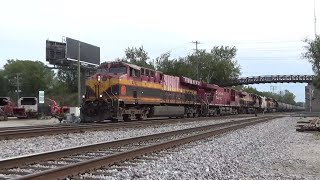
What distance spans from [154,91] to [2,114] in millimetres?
15952

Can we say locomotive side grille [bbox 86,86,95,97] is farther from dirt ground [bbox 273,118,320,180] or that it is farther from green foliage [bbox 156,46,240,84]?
green foliage [bbox 156,46,240,84]

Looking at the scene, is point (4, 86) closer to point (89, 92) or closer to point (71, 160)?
point (89, 92)

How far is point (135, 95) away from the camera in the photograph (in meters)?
26.8

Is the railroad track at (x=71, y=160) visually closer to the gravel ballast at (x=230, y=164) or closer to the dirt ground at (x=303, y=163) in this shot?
the gravel ballast at (x=230, y=164)

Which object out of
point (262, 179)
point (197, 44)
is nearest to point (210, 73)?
point (197, 44)

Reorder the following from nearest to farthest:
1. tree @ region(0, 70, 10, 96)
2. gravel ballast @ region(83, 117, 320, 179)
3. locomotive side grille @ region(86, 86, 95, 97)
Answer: gravel ballast @ region(83, 117, 320, 179), locomotive side grille @ region(86, 86, 95, 97), tree @ region(0, 70, 10, 96)

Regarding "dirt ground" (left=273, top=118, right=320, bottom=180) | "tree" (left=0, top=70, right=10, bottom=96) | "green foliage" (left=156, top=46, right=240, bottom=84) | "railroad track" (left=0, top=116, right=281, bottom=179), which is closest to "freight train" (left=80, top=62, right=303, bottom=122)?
"railroad track" (left=0, top=116, right=281, bottom=179)

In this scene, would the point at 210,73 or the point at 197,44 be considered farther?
the point at 210,73

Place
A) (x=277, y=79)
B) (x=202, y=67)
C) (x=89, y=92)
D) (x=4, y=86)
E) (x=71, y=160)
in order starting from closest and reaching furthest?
(x=71, y=160), (x=89, y=92), (x=202, y=67), (x=4, y=86), (x=277, y=79)

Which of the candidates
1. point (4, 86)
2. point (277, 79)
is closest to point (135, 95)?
point (4, 86)

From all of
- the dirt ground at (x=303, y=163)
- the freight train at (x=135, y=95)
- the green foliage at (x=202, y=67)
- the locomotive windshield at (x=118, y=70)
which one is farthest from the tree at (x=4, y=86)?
the dirt ground at (x=303, y=163)

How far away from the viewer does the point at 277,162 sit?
34.2ft

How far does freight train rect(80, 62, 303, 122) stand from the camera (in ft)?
82.5

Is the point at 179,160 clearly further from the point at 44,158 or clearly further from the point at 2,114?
the point at 2,114
